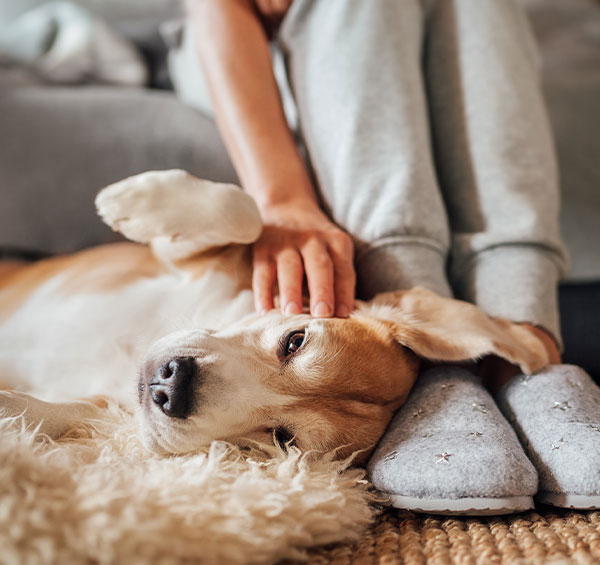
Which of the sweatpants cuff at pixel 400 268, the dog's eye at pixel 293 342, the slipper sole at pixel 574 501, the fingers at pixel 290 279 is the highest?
the fingers at pixel 290 279

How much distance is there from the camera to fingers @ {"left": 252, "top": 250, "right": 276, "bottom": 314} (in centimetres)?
119

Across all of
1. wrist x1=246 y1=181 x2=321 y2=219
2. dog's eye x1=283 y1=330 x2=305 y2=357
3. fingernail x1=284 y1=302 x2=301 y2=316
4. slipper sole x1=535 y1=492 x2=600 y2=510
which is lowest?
slipper sole x1=535 y1=492 x2=600 y2=510

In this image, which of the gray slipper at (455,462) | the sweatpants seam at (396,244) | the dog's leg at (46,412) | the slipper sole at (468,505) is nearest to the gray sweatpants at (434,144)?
the sweatpants seam at (396,244)

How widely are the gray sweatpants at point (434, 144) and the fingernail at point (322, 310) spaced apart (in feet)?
0.73

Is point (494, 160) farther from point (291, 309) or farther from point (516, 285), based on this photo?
point (291, 309)

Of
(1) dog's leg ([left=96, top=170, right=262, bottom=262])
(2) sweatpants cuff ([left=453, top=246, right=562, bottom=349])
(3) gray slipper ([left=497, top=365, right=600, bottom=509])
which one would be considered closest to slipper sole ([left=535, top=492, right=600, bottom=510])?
(3) gray slipper ([left=497, top=365, right=600, bottom=509])

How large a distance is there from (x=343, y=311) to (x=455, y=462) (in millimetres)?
391

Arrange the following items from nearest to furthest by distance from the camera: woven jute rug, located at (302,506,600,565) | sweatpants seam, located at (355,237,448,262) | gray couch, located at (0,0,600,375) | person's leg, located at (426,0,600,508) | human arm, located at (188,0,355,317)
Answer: woven jute rug, located at (302,506,600,565), person's leg, located at (426,0,600,508), human arm, located at (188,0,355,317), sweatpants seam, located at (355,237,448,262), gray couch, located at (0,0,600,375)

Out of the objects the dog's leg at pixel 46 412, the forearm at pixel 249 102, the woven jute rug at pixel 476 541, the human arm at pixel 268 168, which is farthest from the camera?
the forearm at pixel 249 102

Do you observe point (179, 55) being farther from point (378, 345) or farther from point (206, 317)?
point (378, 345)

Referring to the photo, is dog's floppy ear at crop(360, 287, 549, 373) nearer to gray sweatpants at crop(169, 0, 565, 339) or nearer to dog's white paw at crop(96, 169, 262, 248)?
gray sweatpants at crop(169, 0, 565, 339)

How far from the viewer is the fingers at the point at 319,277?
1.12 meters

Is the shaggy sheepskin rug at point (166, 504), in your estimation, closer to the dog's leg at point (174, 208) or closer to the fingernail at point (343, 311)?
the fingernail at point (343, 311)

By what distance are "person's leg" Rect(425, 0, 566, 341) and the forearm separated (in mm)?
380
